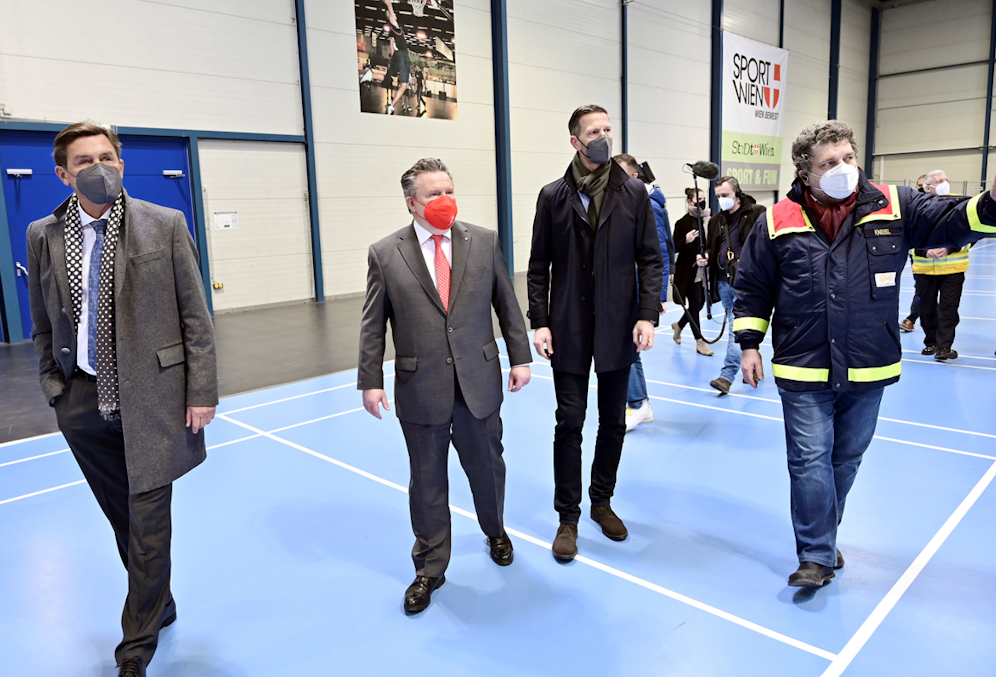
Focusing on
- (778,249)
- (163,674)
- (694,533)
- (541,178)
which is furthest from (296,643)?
(541,178)

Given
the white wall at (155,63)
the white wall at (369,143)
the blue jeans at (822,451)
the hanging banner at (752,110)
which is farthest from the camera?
the hanging banner at (752,110)

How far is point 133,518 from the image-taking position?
245 cm

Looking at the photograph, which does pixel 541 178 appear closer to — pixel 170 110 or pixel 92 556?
pixel 170 110

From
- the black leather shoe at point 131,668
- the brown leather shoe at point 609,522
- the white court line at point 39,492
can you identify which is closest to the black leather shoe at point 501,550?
the brown leather shoe at point 609,522

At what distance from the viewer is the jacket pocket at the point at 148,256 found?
238 cm

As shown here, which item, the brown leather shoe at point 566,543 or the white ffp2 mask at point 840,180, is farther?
the brown leather shoe at point 566,543

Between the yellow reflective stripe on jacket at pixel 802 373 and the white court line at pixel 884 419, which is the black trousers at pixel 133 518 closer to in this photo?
the yellow reflective stripe on jacket at pixel 802 373

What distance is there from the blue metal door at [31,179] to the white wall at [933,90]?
1009 inches

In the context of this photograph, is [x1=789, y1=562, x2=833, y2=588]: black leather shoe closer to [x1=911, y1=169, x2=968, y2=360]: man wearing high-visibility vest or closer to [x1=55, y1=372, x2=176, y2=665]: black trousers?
[x1=55, y1=372, x2=176, y2=665]: black trousers

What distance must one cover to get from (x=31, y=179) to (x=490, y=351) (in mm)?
9139

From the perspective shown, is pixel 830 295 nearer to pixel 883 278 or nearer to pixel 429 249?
pixel 883 278

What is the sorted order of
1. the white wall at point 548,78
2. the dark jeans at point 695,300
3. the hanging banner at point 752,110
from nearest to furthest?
1. the dark jeans at point 695,300
2. the white wall at point 548,78
3. the hanging banner at point 752,110

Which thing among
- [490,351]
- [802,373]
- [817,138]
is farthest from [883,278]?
[490,351]

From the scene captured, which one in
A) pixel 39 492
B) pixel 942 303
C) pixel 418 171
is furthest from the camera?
pixel 942 303
